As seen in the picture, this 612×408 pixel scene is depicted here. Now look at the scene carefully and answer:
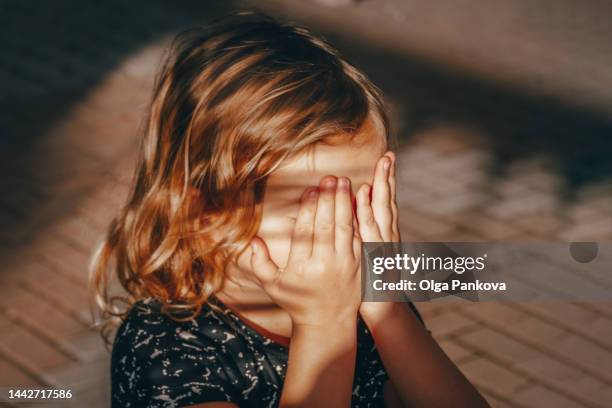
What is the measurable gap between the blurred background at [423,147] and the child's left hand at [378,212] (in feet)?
4.84

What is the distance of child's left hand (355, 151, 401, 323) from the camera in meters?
1.68

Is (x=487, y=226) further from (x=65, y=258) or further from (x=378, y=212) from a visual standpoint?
(x=378, y=212)

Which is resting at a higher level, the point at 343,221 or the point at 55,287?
the point at 55,287

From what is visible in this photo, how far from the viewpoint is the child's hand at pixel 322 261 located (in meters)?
1.60

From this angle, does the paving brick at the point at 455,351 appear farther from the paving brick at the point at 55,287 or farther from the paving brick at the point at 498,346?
the paving brick at the point at 55,287

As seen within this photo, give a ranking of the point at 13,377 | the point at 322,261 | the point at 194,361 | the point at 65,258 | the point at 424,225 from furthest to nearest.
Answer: the point at 424,225 → the point at 65,258 → the point at 13,377 → the point at 194,361 → the point at 322,261

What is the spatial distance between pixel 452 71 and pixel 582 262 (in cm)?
239

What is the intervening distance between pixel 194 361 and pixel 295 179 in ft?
1.44

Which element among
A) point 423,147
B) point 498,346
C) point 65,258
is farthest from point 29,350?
point 423,147

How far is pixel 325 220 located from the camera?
1602mm

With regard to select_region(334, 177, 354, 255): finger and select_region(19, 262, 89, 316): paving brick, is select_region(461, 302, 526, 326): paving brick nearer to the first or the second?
select_region(19, 262, 89, 316): paving brick

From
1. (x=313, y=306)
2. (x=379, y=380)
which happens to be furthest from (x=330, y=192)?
(x=379, y=380)

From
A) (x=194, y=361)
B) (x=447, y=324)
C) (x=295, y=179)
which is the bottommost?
(x=194, y=361)

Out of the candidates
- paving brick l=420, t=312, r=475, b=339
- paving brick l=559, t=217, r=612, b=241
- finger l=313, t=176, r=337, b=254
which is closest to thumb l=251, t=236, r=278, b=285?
finger l=313, t=176, r=337, b=254
